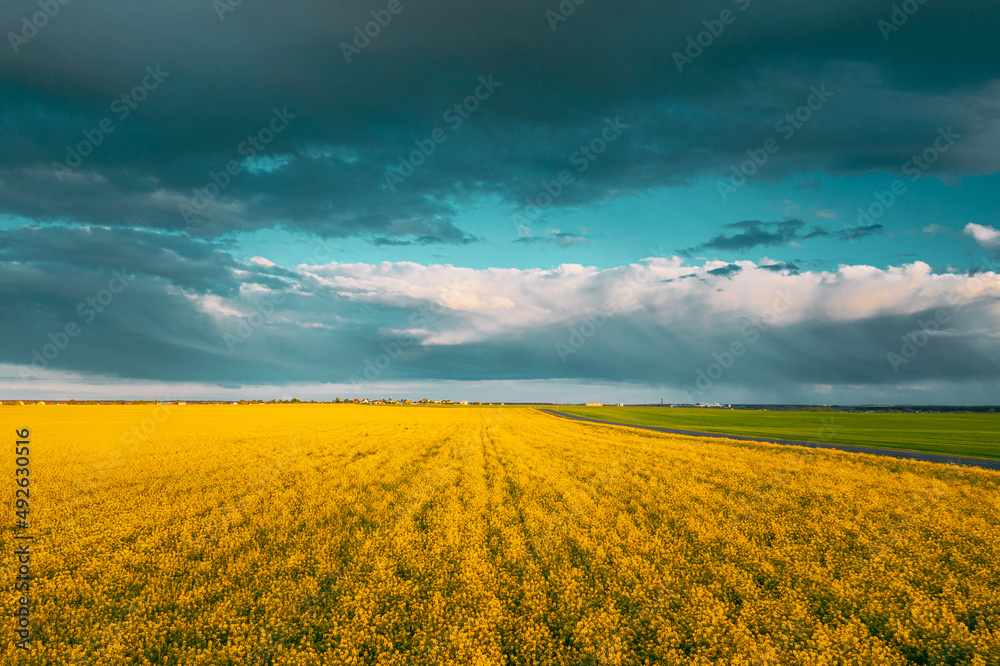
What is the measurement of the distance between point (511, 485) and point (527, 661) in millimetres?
14165

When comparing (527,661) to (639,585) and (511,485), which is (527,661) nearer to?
(639,585)

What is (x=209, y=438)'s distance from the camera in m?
42.6

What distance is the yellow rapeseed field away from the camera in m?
8.85

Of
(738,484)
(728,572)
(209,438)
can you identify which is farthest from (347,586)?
(209,438)

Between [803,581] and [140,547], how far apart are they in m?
18.6

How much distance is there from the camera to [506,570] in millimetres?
12055

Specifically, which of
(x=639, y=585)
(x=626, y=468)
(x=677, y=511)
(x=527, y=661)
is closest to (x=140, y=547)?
(x=527, y=661)

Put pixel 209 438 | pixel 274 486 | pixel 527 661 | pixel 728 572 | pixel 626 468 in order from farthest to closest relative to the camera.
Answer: pixel 209 438
pixel 626 468
pixel 274 486
pixel 728 572
pixel 527 661

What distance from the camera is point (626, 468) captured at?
91.3 feet

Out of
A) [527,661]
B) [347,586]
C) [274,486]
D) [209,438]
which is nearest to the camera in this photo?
[527,661]

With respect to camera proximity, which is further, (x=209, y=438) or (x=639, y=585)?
(x=209, y=438)

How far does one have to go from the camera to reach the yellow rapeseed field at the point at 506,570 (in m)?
8.85

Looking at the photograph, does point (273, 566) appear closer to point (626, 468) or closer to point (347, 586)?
point (347, 586)

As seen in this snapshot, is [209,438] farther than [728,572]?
Yes
